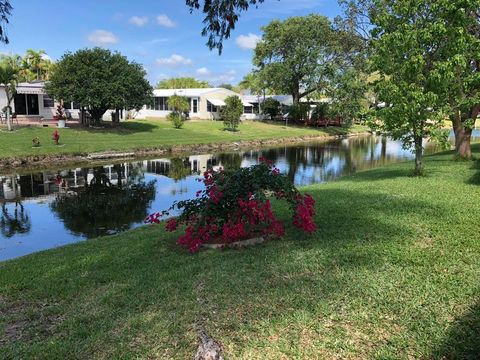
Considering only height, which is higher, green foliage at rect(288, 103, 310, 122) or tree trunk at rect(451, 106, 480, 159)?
green foliage at rect(288, 103, 310, 122)

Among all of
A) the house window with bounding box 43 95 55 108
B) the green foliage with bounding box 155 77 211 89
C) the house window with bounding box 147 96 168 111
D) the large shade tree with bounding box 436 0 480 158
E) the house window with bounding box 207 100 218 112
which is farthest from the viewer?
the green foliage with bounding box 155 77 211 89

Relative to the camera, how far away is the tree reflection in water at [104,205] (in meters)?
11.6

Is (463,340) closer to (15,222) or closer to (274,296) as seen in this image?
(274,296)

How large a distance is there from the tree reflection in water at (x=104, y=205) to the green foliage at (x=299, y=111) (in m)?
35.6

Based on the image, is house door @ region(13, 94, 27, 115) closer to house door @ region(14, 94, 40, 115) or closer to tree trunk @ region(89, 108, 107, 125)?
house door @ region(14, 94, 40, 115)

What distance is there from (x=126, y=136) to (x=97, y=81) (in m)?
4.30

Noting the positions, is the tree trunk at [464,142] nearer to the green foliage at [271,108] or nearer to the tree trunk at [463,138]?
the tree trunk at [463,138]

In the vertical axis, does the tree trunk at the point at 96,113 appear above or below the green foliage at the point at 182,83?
below

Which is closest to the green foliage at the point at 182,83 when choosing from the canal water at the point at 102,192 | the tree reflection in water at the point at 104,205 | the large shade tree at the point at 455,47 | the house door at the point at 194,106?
the house door at the point at 194,106

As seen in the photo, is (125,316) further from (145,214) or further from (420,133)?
(420,133)

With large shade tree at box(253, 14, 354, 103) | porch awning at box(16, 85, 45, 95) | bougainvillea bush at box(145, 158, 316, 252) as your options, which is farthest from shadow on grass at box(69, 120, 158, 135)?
bougainvillea bush at box(145, 158, 316, 252)

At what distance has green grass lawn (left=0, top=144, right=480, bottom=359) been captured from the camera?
3.82 meters

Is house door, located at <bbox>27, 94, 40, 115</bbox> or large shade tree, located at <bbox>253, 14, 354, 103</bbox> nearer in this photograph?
house door, located at <bbox>27, 94, 40, 115</bbox>

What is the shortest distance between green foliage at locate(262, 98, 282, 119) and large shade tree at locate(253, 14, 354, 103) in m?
3.32
